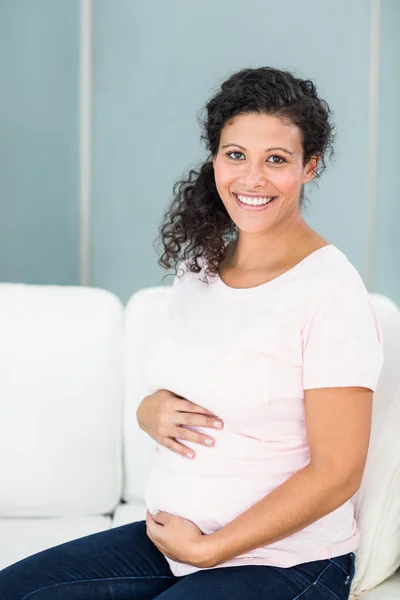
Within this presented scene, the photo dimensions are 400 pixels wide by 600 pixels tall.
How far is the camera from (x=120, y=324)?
1.96m

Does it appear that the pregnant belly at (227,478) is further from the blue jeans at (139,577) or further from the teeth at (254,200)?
the teeth at (254,200)

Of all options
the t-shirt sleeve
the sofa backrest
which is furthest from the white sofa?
the t-shirt sleeve

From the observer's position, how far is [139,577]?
137 cm

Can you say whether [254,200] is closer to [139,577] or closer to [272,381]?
[272,381]

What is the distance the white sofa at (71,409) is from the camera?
1.88 metres

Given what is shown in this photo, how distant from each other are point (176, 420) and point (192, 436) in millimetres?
50

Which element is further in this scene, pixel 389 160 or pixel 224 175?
pixel 389 160

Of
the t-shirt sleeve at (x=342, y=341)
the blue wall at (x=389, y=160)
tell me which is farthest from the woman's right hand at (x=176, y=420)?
the blue wall at (x=389, y=160)

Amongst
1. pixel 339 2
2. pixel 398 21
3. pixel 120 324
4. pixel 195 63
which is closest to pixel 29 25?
pixel 195 63

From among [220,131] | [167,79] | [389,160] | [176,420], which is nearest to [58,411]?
[176,420]

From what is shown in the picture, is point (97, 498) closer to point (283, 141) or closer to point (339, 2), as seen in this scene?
point (283, 141)

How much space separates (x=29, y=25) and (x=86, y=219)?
0.76 metres

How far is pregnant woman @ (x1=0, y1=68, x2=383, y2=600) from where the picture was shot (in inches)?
Answer: 48.1

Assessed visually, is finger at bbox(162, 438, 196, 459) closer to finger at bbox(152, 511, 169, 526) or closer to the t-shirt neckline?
finger at bbox(152, 511, 169, 526)
